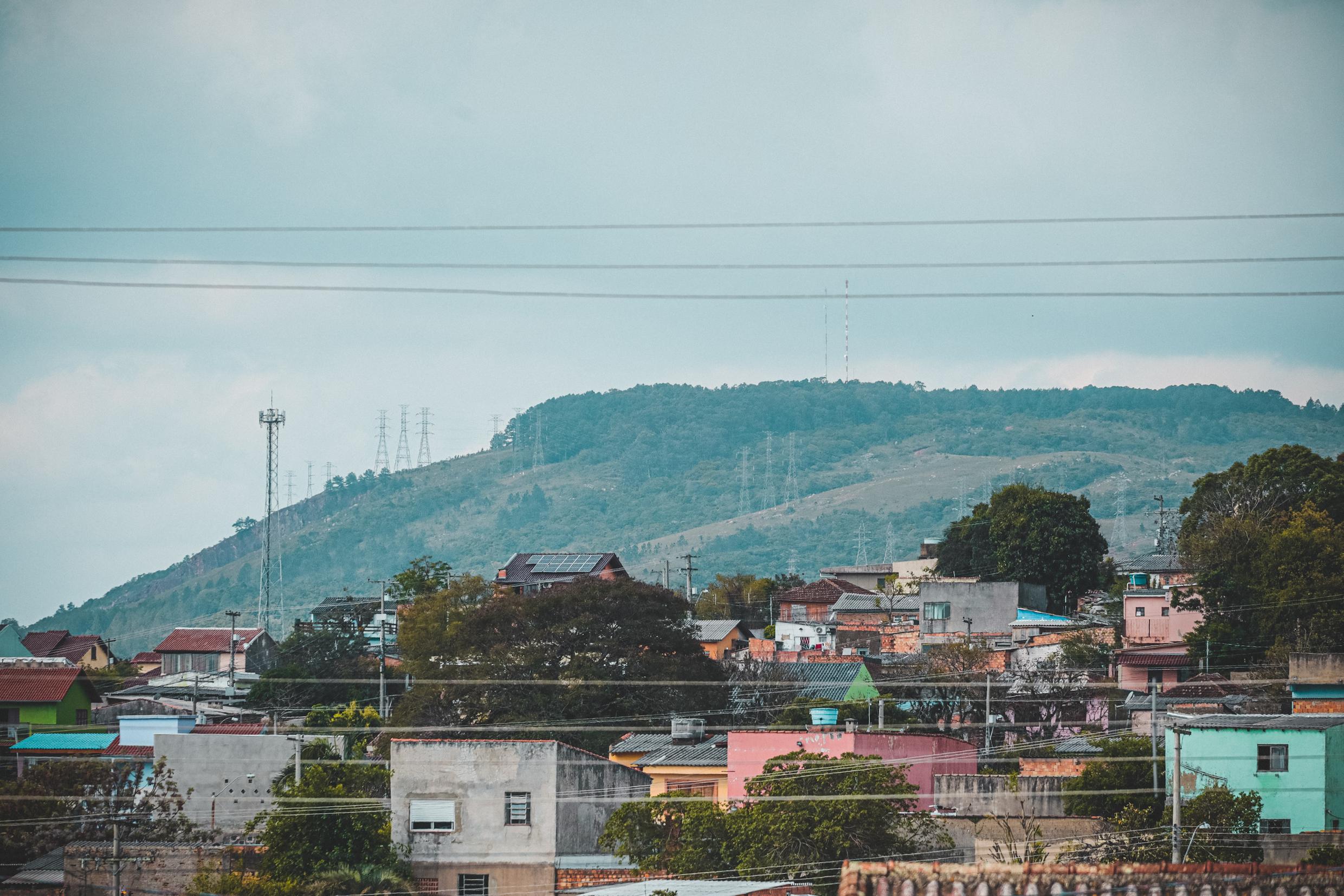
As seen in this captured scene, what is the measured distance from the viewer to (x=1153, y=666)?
180ft

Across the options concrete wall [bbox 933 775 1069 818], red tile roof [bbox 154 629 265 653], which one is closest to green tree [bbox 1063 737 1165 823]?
concrete wall [bbox 933 775 1069 818]

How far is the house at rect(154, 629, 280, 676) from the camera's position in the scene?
86.0 m

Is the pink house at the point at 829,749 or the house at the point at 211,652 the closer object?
the pink house at the point at 829,749

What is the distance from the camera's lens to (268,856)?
3150 cm

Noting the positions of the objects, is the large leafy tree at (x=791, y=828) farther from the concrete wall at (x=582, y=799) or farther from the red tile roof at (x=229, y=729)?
the red tile roof at (x=229, y=729)

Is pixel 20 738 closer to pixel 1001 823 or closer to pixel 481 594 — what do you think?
pixel 481 594

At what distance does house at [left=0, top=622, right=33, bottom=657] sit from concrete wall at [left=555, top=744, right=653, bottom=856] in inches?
2225

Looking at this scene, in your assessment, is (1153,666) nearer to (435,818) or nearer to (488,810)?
(488,810)

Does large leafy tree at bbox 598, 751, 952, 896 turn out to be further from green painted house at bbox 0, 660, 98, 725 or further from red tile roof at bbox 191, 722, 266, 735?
green painted house at bbox 0, 660, 98, 725

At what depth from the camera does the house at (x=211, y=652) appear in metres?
86.0

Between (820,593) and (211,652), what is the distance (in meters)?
34.9

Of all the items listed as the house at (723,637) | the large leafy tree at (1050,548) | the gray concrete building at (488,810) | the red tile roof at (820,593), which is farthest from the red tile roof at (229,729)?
the red tile roof at (820,593)

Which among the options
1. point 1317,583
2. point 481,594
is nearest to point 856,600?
point 481,594

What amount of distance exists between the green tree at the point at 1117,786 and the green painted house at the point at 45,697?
41.2 metres
